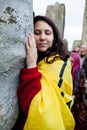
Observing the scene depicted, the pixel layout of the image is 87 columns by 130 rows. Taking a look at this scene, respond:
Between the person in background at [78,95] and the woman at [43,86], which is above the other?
the woman at [43,86]

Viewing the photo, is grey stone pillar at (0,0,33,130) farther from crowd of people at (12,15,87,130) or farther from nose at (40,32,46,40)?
nose at (40,32,46,40)

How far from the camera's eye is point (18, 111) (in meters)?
1.63

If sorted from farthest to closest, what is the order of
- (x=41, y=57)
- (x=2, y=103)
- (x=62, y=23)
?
(x=62, y=23)
(x=41, y=57)
(x=2, y=103)

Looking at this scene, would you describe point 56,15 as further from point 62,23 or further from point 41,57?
point 41,57

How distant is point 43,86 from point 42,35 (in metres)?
0.39

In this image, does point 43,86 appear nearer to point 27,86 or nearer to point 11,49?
point 27,86

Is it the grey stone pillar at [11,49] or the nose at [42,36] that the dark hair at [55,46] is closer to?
the nose at [42,36]

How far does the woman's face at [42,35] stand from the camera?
183 centimetres

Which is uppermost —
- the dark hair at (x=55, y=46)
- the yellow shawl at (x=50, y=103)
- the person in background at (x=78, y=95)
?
the dark hair at (x=55, y=46)

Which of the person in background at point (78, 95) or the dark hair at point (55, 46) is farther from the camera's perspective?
the person in background at point (78, 95)

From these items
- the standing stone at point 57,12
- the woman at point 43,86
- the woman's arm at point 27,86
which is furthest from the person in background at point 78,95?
the standing stone at point 57,12

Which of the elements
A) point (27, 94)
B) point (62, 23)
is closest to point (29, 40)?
point (27, 94)

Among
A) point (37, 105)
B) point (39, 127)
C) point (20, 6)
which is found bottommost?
point (39, 127)

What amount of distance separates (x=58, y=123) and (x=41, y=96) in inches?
6.6
